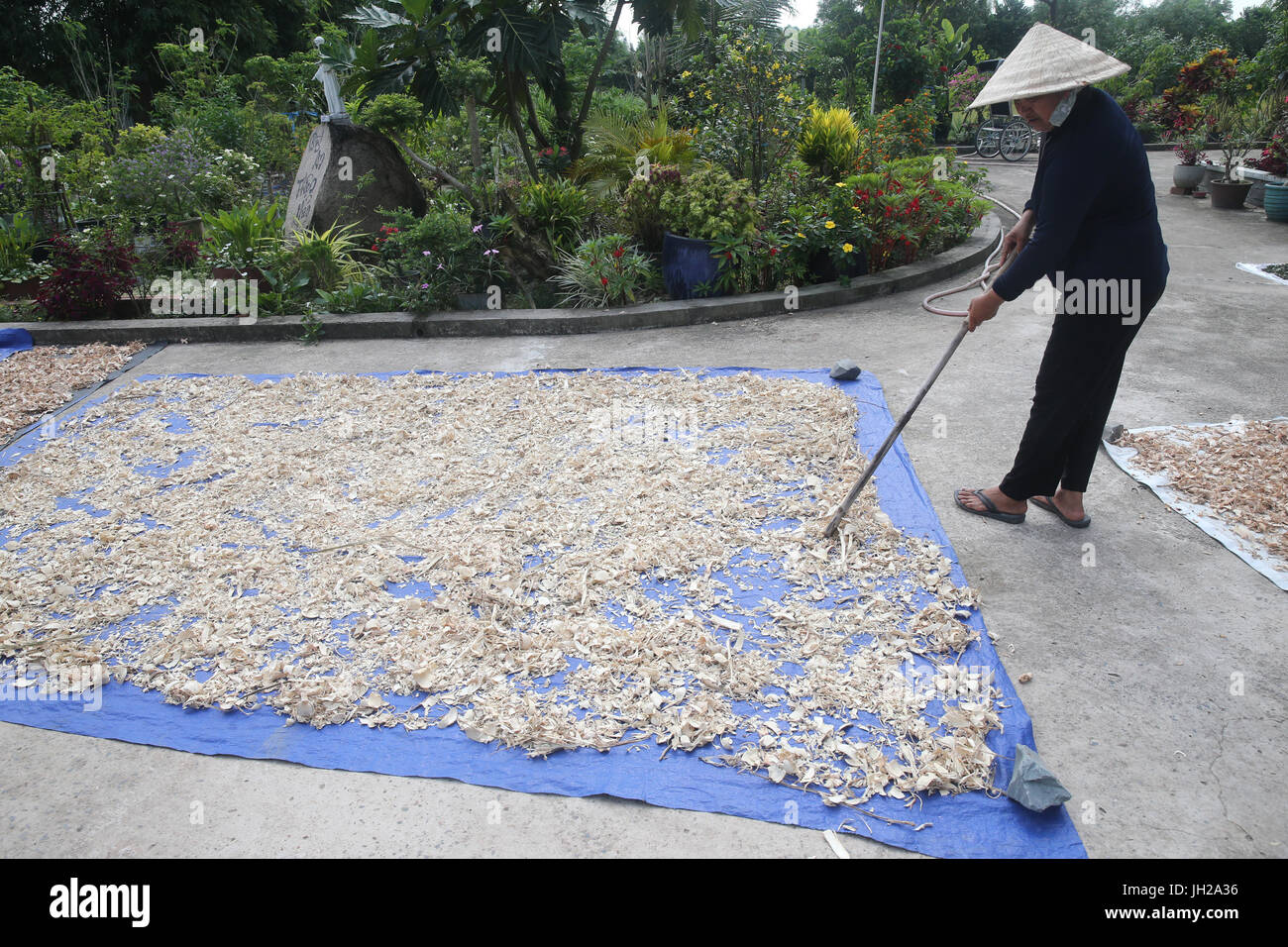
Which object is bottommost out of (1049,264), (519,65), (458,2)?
(1049,264)

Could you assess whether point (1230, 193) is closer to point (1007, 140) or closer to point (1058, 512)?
point (1007, 140)

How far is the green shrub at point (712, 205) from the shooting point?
18.7 ft

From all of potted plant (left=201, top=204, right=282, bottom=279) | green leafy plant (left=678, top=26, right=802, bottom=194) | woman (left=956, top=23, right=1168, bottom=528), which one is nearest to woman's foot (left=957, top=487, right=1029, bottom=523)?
woman (left=956, top=23, right=1168, bottom=528)

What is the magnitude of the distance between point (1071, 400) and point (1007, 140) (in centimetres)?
1362

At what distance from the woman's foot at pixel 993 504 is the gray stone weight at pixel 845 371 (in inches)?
57.1

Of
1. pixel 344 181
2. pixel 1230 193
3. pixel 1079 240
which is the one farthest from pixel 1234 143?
pixel 344 181

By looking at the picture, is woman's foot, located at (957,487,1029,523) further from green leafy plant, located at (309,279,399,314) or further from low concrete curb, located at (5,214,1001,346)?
green leafy plant, located at (309,279,399,314)

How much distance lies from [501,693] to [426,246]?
4.62 m

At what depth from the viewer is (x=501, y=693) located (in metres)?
2.33

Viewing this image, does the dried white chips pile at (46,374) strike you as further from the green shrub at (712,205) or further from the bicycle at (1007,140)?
the bicycle at (1007,140)

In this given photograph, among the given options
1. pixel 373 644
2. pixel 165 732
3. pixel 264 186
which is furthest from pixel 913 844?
pixel 264 186

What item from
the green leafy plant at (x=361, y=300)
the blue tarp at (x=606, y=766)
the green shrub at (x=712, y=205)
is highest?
the green shrub at (x=712, y=205)

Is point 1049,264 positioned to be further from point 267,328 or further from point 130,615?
point 267,328

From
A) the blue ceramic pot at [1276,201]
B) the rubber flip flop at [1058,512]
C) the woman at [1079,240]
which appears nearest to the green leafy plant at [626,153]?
the woman at [1079,240]
